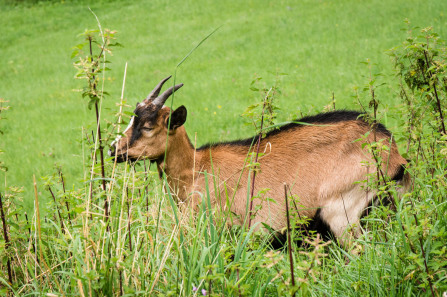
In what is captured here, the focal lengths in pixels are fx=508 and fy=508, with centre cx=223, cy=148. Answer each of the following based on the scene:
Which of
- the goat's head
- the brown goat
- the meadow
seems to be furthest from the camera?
the goat's head

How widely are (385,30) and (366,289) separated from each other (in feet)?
36.8

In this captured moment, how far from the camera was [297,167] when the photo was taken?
4672mm

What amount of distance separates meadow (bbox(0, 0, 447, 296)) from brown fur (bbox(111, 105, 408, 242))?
28 centimetres

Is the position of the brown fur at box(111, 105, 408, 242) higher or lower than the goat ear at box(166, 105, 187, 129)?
lower

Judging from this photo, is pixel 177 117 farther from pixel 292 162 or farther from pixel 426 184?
pixel 426 184

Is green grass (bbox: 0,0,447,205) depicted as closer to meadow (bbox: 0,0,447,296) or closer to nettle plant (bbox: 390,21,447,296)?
meadow (bbox: 0,0,447,296)

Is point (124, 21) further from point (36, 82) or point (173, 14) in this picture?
point (36, 82)

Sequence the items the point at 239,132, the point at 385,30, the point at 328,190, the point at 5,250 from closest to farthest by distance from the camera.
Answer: the point at 5,250 < the point at 328,190 < the point at 239,132 < the point at 385,30

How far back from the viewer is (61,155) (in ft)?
30.9

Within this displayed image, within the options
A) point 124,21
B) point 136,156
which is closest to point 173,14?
point 124,21

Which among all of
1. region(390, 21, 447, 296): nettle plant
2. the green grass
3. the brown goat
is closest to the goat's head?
the brown goat

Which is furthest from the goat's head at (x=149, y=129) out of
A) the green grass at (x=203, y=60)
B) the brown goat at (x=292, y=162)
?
the green grass at (x=203, y=60)

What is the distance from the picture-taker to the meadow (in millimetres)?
2812

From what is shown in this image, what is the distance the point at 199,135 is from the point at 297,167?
437 cm
